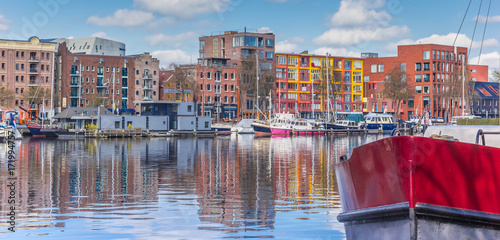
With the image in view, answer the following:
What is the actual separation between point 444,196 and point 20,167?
35.2m

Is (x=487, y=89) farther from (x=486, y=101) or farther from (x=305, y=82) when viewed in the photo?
(x=305, y=82)

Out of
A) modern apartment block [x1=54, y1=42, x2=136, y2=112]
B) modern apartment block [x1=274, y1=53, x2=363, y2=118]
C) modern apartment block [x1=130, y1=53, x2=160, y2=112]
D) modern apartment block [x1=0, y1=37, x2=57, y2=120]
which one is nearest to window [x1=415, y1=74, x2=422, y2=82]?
modern apartment block [x1=274, y1=53, x2=363, y2=118]

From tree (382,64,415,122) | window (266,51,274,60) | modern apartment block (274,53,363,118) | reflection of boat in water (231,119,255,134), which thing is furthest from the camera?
modern apartment block (274,53,363,118)

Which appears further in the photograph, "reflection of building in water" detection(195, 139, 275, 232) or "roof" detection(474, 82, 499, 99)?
"roof" detection(474, 82, 499, 99)

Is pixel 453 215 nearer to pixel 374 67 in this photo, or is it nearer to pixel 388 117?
pixel 388 117

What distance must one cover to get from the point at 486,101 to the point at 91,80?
98.0 meters

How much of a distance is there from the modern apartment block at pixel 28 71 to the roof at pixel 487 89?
335 ft

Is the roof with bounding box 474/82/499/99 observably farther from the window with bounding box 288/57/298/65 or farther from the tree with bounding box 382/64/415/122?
the window with bounding box 288/57/298/65

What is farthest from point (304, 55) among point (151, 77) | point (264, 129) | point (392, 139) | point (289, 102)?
point (392, 139)

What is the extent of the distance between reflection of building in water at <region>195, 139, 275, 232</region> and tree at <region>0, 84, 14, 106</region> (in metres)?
91.4

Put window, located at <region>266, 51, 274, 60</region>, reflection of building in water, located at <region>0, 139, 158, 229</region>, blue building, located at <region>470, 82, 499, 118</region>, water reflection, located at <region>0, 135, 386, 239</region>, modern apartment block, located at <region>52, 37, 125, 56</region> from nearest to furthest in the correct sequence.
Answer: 1. water reflection, located at <region>0, 135, 386, 239</region>
2. reflection of building in water, located at <region>0, 139, 158, 229</region>
3. window, located at <region>266, 51, 274, 60</region>
4. blue building, located at <region>470, 82, 499, 118</region>
5. modern apartment block, located at <region>52, 37, 125, 56</region>

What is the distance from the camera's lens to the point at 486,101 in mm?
170250

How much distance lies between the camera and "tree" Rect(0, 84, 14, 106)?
4961 inches

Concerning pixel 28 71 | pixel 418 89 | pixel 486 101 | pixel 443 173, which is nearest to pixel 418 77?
pixel 418 89
